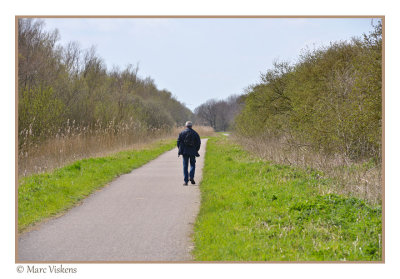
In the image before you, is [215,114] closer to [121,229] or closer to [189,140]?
[189,140]

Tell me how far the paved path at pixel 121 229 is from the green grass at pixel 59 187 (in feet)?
1.27

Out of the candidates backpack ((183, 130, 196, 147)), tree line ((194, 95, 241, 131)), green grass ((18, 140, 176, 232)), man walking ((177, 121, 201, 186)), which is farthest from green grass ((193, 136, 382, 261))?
tree line ((194, 95, 241, 131))

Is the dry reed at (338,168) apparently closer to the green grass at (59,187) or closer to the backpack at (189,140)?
the backpack at (189,140)

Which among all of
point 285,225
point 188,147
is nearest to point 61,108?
point 188,147

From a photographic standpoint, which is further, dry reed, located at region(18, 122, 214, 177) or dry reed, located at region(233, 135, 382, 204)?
dry reed, located at region(18, 122, 214, 177)

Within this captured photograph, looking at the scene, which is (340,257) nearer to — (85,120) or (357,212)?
(357,212)

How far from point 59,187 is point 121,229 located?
436 cm

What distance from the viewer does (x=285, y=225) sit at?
6.99m

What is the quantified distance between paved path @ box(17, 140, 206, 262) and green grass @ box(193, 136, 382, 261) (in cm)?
43

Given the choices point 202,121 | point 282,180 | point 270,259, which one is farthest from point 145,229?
point 202,121

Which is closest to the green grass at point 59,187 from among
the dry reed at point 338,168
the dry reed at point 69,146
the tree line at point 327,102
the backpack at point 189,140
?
the dry reed at point 69,146

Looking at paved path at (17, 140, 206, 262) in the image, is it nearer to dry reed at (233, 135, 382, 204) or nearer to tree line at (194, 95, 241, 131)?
dry reed at (233, 135, 382, 204)

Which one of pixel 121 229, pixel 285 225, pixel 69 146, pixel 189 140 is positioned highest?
pixel 189 140

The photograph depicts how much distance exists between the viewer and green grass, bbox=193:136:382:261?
5648 millimetres
